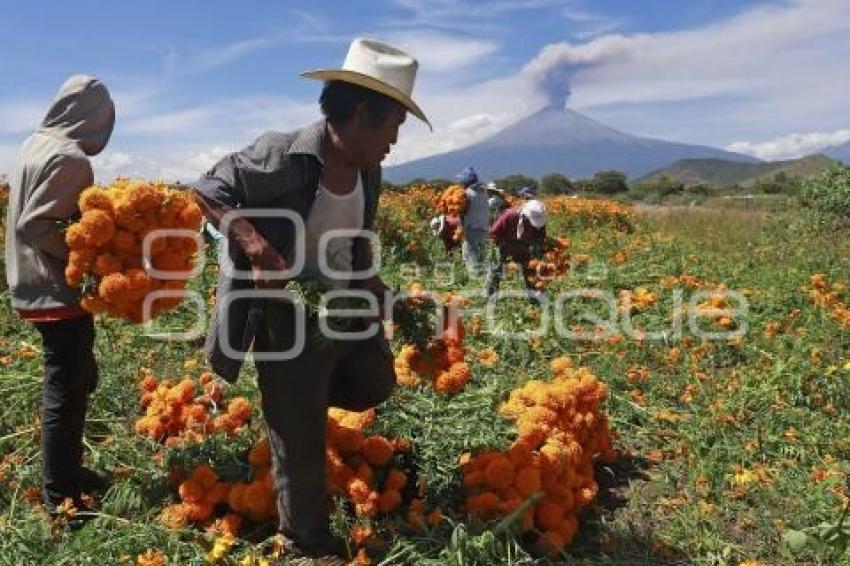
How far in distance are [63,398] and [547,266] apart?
5.97 metres

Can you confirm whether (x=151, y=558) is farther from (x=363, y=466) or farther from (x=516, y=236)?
(x=516, y=236)

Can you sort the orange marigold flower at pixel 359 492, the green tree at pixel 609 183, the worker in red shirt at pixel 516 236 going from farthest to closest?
the green tree at pixel 609 183, the worker in red shirt at pixel 516 236, the orange marigold flower at pixel 359 492

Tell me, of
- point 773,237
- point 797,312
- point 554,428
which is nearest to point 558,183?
point 773,237

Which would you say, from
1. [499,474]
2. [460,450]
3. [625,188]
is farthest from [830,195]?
[625,188]

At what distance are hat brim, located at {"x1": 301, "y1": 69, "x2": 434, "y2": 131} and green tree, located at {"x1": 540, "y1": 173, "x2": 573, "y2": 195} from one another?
3580 centimetres

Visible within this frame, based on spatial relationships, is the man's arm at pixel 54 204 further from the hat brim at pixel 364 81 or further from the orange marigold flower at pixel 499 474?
the orange marigold flower at pixel 499 474

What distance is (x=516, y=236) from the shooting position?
8562 mm

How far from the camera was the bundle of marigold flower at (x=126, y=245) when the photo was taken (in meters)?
2.93

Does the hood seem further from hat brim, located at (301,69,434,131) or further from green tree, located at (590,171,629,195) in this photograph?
green tree, located at (590,171,629,195)

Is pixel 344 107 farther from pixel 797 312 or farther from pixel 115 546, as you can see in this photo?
pixel 797 312

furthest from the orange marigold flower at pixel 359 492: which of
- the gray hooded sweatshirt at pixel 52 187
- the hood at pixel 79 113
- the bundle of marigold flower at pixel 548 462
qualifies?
the hood at pixel 79 113

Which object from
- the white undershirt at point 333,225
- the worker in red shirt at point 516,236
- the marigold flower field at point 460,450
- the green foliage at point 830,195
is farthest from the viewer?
the green foliage at point 830,195

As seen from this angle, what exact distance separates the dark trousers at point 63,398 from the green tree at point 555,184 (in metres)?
35.6

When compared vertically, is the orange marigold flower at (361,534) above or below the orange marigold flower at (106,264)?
below
